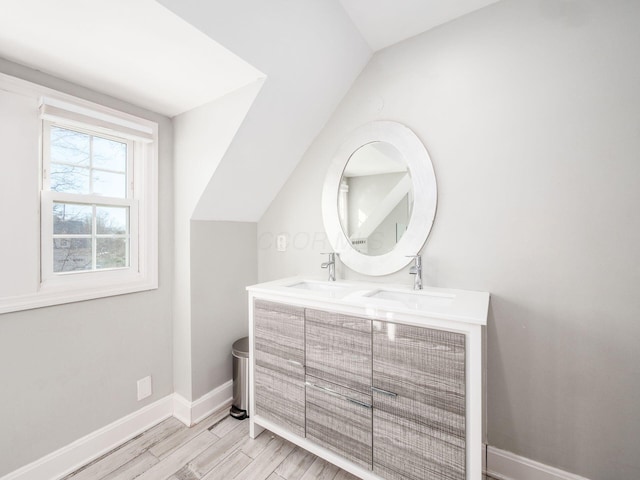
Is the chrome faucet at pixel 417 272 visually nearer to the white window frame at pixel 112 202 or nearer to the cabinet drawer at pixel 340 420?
the cabinet drawer at pixel 340 420

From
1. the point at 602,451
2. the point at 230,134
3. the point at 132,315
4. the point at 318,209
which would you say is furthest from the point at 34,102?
the point at 602,451

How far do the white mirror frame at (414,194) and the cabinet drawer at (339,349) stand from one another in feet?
1.68

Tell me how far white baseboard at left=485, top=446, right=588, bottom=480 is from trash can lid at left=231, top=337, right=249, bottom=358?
1514 millimetres

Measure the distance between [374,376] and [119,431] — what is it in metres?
1.64

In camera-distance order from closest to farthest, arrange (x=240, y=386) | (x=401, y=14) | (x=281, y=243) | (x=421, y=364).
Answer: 1. (x=421, y=364)
2. (x=401, y=14)
3. (x=240, y=386)
4. (x=281, y=243)

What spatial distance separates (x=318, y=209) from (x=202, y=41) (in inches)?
45.0

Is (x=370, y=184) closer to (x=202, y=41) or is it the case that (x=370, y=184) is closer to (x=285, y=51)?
(x=285, y=51)

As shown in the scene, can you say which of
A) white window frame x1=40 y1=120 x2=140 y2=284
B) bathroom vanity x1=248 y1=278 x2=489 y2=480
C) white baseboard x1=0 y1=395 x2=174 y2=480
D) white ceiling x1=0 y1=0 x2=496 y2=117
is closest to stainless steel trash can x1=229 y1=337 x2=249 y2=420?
bathroom vanity x1=248 y1=278 x2=489 y2=480

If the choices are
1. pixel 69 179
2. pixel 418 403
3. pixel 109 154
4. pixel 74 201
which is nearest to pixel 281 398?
pixel 418 403

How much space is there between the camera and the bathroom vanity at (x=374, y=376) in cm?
105

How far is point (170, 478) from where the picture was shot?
1.43 m

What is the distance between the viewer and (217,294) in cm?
204

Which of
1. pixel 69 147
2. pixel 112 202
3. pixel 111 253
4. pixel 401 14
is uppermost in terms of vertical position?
pixel 401 14

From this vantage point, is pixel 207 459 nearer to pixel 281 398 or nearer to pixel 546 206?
pixel 281 398
